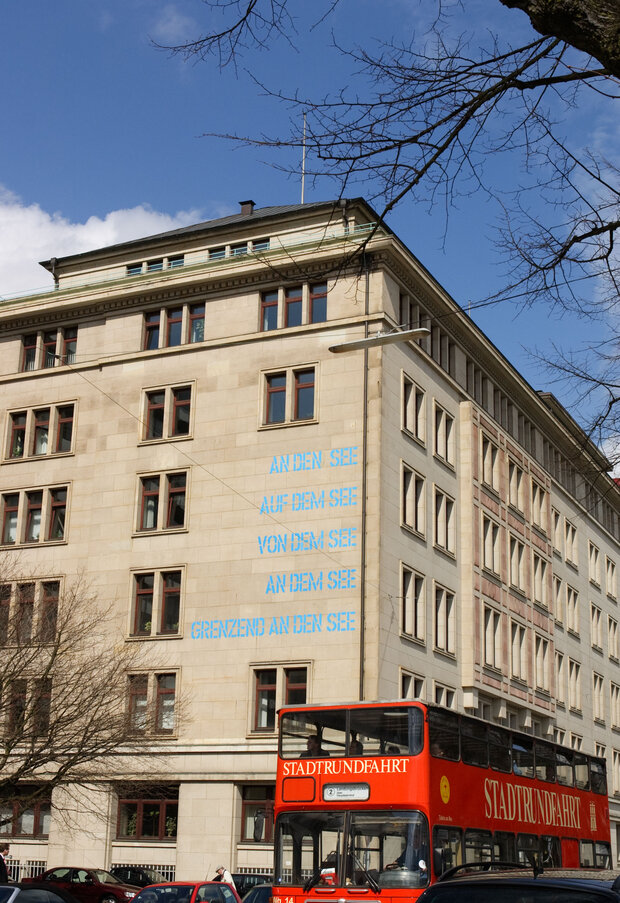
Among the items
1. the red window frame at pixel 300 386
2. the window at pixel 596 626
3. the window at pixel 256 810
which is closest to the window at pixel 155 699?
the window at pixel 256 810

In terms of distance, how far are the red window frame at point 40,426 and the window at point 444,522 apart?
1609 cm

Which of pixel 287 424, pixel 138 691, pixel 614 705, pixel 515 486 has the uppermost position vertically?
pixel 515 486

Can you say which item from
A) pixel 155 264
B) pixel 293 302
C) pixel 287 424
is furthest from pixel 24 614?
pixel 155 264

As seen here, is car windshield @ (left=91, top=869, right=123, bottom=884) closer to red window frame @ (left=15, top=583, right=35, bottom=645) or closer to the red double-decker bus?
red window frame @ (left=15, top=583, right=35, bottom=645)

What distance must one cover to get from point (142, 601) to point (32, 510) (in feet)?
22.3

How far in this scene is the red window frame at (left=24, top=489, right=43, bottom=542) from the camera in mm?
47406

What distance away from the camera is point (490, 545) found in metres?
51.2

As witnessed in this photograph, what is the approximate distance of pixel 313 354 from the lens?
44.0 meters

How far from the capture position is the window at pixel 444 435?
47.8 metres

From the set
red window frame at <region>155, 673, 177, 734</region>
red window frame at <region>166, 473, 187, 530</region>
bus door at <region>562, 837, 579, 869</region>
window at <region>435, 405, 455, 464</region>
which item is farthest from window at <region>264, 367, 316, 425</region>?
bus door at <region>562, 837, 579, 869</region>

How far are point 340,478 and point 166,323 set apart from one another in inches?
430

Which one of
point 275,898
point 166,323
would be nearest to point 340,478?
point 166,323

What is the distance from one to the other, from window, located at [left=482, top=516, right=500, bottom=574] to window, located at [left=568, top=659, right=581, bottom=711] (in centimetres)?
1340

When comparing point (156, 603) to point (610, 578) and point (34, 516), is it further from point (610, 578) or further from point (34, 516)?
point (610, 578)
